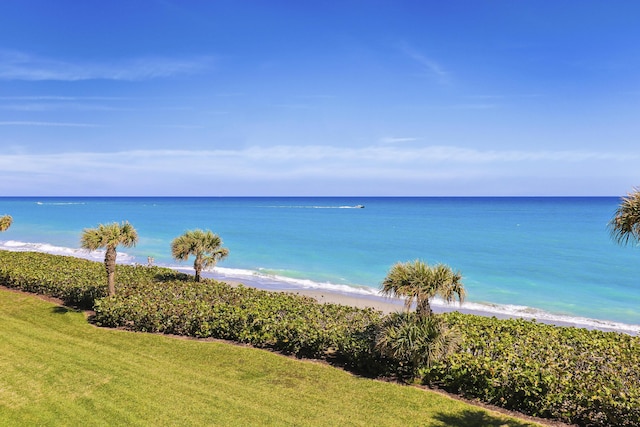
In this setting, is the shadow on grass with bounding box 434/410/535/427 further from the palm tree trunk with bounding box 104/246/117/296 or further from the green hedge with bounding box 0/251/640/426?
the palm tree trunk with bounding box 104/246/117/296

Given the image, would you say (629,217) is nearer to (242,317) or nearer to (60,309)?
(242,317)

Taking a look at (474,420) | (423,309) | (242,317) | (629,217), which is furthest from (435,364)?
(242,317)

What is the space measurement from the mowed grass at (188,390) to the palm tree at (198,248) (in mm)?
6924

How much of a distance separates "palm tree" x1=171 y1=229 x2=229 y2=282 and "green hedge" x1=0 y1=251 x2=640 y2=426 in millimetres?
1232

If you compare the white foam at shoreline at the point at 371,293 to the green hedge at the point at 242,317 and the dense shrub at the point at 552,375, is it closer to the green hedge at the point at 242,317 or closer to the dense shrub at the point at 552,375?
the dense shrub at the point at 552,375

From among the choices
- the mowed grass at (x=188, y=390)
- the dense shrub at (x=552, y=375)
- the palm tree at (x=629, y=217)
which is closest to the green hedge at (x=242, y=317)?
the mowed grass at (x=188, y=390)

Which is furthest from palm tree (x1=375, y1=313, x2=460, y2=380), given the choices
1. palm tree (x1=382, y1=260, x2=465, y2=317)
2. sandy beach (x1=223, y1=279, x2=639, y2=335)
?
sandy beach (x1=223, y1=279, x2=639, y2=335)

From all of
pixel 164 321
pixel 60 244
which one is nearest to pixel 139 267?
pixel 164 321

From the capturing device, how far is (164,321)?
15.6 meters

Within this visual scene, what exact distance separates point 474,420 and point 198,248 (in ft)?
49.4

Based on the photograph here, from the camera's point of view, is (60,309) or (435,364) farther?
(60,309)

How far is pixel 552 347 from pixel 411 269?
4.43m

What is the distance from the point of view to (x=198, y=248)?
834 inches

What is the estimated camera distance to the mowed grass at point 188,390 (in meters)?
9.60
